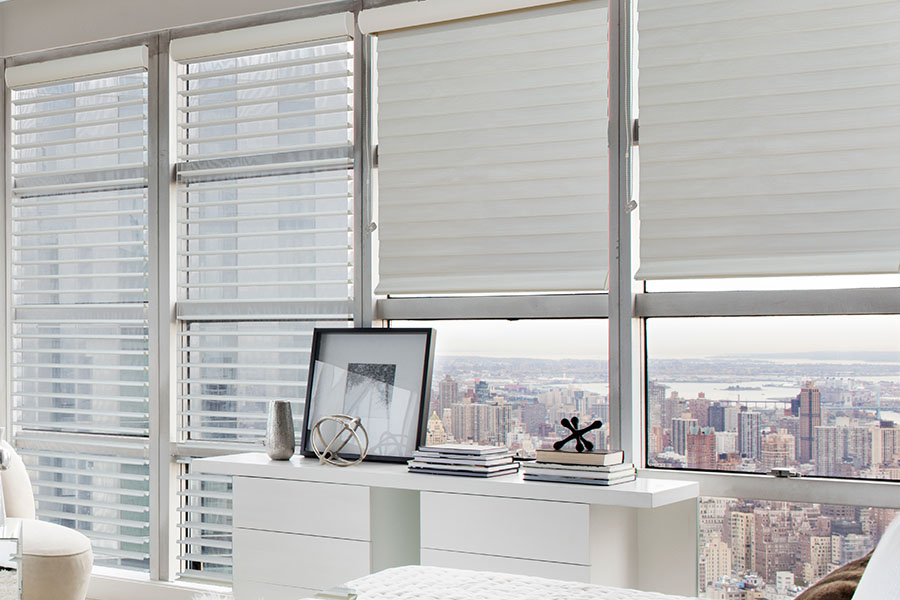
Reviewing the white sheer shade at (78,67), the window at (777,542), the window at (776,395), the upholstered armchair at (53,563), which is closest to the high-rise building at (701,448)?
the window at (776,395)

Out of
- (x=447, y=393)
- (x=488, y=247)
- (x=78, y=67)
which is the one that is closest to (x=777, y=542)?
(x=447, y=393)

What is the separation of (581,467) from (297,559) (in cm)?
109

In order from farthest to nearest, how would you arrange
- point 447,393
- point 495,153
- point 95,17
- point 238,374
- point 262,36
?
point 95,17 → point 238,374 → point 262,36 → point 447,393 → point 495,153

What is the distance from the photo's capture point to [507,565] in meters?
2.99

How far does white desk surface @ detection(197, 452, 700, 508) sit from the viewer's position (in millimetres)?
2855

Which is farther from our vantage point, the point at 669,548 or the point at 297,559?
the point at 297,559

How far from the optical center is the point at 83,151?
4.54 metres

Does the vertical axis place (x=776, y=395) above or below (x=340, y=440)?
above

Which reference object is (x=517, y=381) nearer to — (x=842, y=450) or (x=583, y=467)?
(x=583, y=467)

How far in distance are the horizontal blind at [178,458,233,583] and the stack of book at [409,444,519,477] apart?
3.95ft

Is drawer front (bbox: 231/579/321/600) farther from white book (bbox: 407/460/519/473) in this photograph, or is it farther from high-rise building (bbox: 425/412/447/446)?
high-rise building (bbox: 425/412/447/446)

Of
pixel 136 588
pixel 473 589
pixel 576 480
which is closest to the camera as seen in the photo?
pixel 473 589

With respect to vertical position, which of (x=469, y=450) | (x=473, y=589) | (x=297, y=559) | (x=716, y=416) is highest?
(x=716, y=416)

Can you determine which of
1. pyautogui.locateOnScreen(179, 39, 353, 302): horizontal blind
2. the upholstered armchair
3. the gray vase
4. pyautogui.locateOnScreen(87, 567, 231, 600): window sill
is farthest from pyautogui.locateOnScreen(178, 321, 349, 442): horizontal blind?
the upholstered armchair
